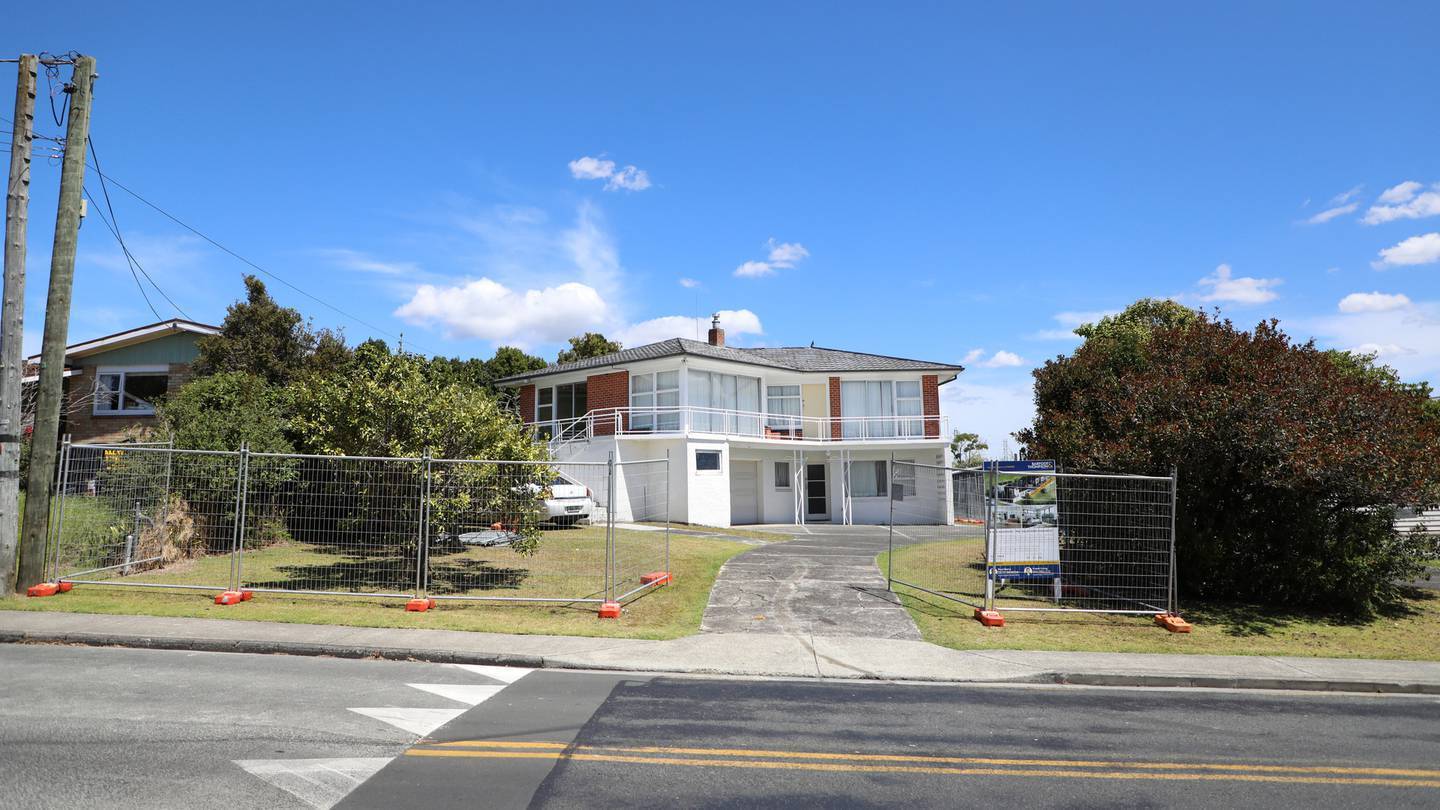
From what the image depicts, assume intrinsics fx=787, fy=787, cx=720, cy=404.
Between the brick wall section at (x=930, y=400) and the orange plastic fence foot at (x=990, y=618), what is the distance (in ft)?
64.5

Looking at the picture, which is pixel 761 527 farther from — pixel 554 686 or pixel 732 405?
pixel 554 686

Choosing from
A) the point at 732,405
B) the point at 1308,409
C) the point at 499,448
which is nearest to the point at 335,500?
the point at 499,448

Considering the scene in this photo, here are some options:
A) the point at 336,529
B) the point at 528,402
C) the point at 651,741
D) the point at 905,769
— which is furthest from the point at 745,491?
the point at 905,769

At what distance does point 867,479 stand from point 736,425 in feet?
18.7

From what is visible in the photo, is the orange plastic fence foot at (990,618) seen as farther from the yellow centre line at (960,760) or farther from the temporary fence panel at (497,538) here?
the temporary fence panel at (497,538)

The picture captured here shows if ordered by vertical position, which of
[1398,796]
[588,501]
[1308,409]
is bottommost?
[1398,796]

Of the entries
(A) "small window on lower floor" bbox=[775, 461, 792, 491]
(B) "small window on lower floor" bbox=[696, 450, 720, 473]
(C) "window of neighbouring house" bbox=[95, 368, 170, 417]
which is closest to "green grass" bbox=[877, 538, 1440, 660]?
(B) "small window on lower floor" bbox=[696, 450, 720, 473]

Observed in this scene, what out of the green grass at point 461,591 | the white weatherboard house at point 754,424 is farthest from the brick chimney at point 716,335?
the green grass at point 461,591

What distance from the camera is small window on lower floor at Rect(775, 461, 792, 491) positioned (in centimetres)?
2918

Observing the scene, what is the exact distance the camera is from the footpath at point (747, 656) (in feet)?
28.5

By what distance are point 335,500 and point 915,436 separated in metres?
22.8

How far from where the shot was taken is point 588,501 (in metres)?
20.7

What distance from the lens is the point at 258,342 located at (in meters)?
23.3

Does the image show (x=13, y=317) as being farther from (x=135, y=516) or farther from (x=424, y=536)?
(x=424, y=536)
